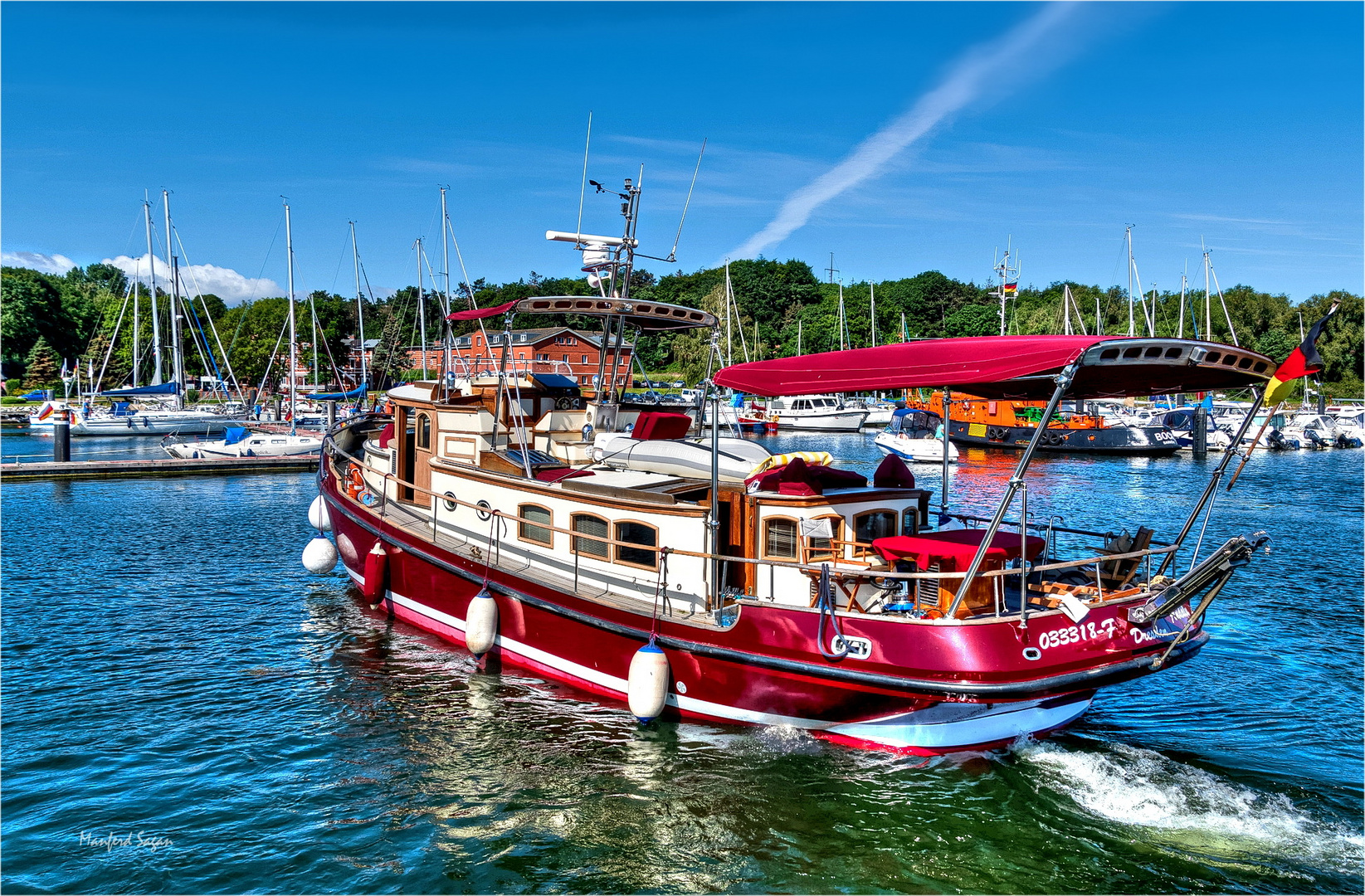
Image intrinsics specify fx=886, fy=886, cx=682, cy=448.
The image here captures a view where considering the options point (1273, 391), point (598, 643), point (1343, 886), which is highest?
point (1273, 391)

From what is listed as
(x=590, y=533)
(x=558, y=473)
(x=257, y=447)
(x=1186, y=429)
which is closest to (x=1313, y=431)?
(x=1186, y=429)

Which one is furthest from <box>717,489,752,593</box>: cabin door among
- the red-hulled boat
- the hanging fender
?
the hanging fender

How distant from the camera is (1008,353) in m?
9.07

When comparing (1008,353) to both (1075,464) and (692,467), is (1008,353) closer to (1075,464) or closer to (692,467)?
(692,467)

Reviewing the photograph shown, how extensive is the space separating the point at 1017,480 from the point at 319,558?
555 inches

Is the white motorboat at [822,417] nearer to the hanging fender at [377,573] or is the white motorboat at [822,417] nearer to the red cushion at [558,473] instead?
the hanging fender at [377,573]

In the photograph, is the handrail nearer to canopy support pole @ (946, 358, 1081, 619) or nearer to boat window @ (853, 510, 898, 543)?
canopy support pole @ (946, 358, 1081, 619)

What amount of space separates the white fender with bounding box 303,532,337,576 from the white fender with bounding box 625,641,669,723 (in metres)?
9.43

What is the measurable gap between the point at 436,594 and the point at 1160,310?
90.7 meters

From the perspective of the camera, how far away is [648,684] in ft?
35.6

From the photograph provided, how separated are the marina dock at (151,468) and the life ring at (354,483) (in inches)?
972

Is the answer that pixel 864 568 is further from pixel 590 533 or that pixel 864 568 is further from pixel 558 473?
pixel 558 473

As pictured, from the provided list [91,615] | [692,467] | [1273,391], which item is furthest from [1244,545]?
[91,615]

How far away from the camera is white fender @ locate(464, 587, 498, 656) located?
42.7ft
